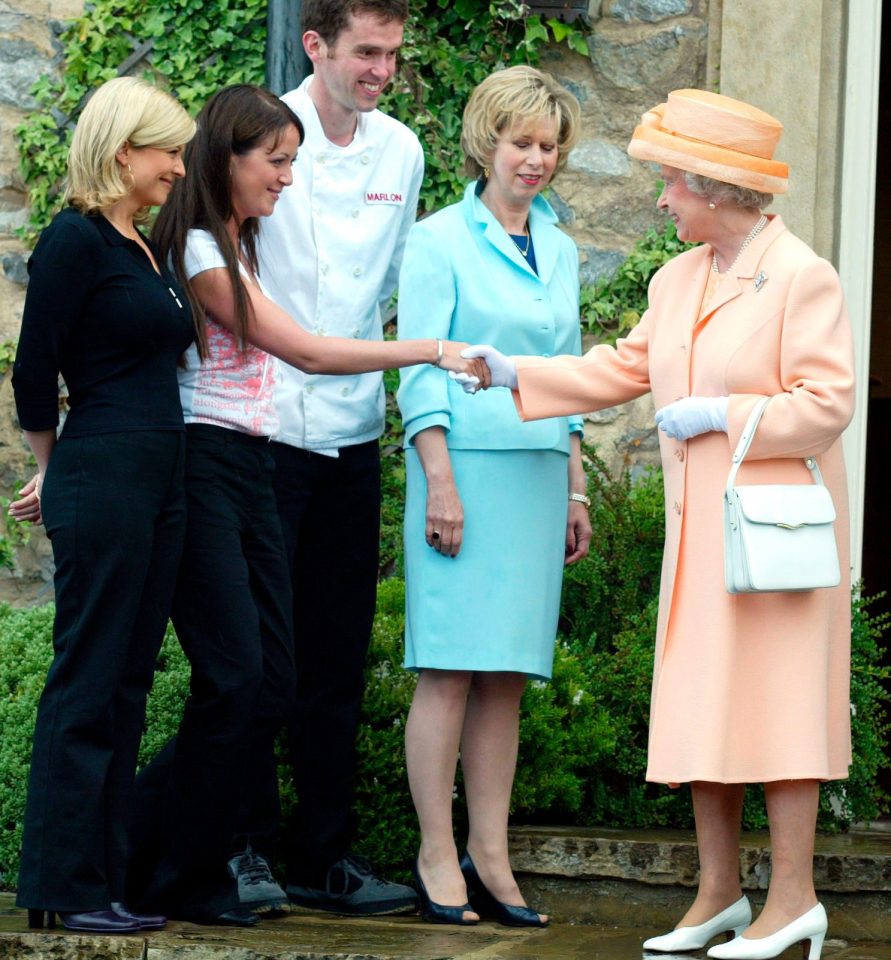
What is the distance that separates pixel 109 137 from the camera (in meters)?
3.44

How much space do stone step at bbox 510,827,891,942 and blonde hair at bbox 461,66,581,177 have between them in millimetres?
1682

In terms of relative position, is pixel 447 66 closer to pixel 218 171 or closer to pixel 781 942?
pixel 218 171

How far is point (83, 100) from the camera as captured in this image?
5.56m

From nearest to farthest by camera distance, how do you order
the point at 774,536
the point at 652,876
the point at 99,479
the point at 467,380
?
the point at 774,536, the point at 99,479, the point at 467,380, the point at 652,876

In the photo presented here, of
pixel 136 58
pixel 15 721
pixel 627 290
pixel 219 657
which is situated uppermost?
pixel 136 58

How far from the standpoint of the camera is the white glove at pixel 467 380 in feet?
12.3

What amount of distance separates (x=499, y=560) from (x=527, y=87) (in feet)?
3.62

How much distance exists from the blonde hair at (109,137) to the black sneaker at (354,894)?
1.67 m

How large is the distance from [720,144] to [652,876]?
1.83 meters

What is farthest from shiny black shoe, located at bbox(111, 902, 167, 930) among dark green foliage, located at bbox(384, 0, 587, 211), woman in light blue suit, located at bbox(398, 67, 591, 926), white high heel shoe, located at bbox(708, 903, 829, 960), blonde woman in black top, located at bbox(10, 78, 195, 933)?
dark green foliage, located at bbox(384, 0, 587, 211)

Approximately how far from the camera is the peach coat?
3.36 m

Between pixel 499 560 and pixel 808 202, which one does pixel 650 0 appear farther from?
pixel 499 560

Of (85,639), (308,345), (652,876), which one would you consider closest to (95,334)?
(308,345)

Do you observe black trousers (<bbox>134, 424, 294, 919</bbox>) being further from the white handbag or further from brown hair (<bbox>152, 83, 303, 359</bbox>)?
the white handbag
